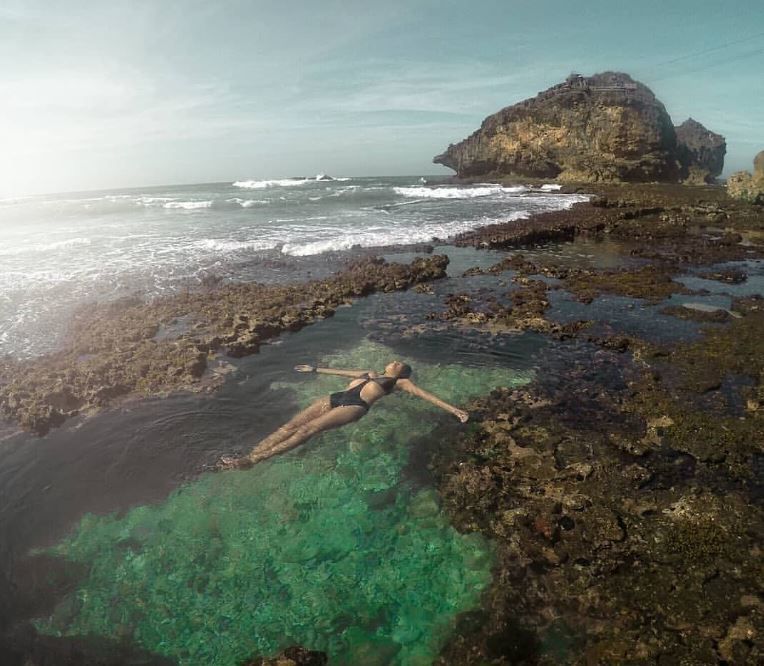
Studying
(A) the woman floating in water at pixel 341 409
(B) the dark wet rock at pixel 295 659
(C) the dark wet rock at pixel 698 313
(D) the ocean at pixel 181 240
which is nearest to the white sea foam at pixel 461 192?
(D) the ocean at pixel 181 240

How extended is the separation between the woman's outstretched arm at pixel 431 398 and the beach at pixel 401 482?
348 mm

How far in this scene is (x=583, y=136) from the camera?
71750 millimetres

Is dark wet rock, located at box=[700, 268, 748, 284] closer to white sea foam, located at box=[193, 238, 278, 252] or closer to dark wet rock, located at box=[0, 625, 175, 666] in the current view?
dark wet rock, located at box=[0, 625, 175, 666]

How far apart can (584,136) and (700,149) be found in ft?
114

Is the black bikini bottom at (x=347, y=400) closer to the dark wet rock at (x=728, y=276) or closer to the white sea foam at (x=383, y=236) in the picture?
the white sea foam at (x=383, y=236)

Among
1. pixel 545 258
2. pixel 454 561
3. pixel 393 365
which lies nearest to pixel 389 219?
pixel 545 258

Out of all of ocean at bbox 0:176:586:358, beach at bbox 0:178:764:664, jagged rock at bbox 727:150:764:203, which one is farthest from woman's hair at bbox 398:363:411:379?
jagged rock at bbox 727:150:764:203

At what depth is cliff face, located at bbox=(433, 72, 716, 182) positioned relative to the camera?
6569 centimetres

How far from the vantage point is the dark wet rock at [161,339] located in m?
12.5

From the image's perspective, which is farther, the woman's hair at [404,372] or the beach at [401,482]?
the woman's hair at [404,372]

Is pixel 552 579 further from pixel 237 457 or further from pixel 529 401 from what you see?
pixel 237 457

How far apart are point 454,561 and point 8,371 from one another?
1487 centimetres

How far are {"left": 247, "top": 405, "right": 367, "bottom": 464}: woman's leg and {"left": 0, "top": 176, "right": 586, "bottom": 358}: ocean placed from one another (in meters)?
10.9

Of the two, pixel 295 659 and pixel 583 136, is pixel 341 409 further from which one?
pixel 583 136
